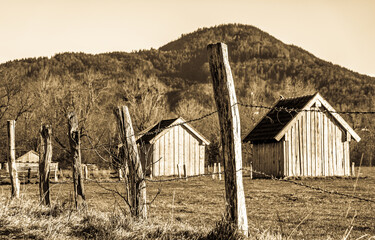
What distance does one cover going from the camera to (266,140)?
29.2m

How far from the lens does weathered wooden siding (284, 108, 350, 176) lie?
1104 inches

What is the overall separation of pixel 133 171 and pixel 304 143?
23.7m

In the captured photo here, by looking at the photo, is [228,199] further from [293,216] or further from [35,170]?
[35,170]

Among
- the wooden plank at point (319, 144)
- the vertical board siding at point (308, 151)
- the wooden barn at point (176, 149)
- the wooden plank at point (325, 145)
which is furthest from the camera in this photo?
the wooden barn at point (176, 149)

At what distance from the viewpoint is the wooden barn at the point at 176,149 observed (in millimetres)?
35531

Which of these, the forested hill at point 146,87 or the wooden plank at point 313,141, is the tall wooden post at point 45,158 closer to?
the forested hill at point 146,87

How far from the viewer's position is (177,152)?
36.5m

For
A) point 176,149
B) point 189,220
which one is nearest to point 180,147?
point 176,149

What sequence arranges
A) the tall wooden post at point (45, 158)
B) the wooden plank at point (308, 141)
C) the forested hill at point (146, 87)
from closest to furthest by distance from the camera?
the tall wooden post at point (45, 158)
the wooden plank at point (308, 141)
the forested hill at point (146, 87)

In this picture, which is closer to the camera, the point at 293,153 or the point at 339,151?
the point at 293,153

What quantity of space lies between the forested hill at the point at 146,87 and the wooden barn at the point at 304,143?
10522 millimetres

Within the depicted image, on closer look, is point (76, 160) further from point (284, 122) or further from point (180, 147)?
point (180, 147)

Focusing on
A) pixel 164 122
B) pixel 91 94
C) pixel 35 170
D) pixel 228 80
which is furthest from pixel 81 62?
pixel 228 80

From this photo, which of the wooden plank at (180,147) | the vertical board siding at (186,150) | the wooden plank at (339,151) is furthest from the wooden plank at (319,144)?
the wooden plank at (180,147)
